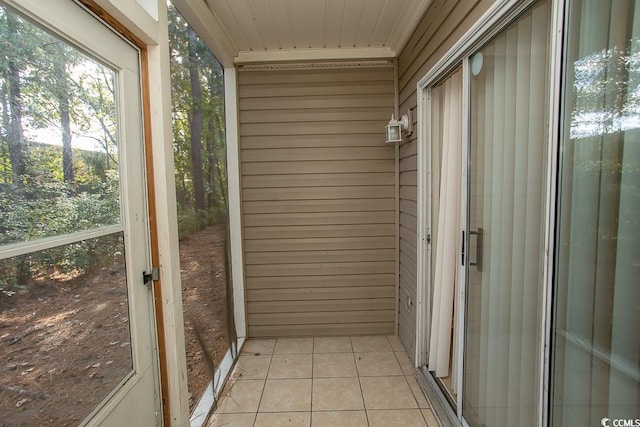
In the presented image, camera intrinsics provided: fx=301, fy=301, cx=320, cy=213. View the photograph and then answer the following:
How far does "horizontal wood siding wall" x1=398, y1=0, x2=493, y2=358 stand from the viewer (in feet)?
5.33

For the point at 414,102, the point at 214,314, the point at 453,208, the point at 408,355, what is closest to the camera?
the point at 453,208

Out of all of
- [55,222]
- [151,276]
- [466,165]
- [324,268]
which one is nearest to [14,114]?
[55,222]

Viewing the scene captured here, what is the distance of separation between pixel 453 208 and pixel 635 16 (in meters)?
1.22

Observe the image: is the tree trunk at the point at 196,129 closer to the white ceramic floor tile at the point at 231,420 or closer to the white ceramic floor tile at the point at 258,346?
the white ceramic floor tile at the point at 231,420

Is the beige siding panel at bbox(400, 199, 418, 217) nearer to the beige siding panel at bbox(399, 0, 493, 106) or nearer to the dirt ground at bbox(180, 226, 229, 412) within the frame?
the beige siding panel at bbox(399, 0, 493, 106)

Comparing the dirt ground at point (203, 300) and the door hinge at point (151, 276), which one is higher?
the door hinge at point (151, 276)

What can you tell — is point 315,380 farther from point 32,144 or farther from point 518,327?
point 32,144

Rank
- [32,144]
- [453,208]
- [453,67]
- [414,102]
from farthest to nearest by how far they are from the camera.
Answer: [414,102]
[453,208]
[453,67]
[32,144]

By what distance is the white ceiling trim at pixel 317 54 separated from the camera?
2.65 m

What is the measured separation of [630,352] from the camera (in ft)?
2.50

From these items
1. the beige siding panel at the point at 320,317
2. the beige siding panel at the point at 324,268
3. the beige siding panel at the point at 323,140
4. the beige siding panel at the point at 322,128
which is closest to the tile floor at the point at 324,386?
the beige siding panel at the point at 320,317

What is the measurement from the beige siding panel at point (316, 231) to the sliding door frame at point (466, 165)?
1.95 ft

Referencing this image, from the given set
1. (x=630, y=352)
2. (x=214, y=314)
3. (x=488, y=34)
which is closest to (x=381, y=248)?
(x=214, y=314)

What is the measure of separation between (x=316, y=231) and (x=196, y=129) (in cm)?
138
